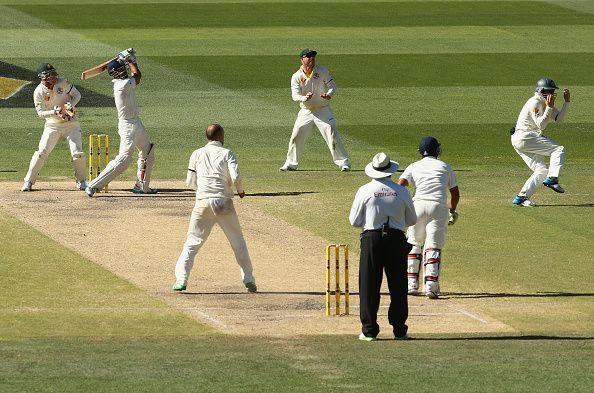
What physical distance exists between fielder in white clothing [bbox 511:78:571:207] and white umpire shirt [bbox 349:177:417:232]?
27.9ft

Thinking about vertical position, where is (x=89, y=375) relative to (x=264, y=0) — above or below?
below

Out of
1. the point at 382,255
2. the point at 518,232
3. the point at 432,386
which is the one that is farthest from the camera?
the point at 518,232

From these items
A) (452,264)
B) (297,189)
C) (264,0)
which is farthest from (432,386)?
(264,0)

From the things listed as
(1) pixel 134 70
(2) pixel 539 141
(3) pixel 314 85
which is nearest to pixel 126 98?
(1) pixel 134 70

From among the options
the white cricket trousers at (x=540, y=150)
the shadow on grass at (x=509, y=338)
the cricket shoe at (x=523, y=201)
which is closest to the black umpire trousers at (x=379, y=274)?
the shadow on grass at (x=509, y=338)

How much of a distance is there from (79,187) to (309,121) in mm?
4548

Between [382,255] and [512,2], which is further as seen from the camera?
[512,2]

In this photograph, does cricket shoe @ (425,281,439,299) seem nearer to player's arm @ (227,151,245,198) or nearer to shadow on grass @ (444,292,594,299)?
shadow on grass @ (444,292,594,299)

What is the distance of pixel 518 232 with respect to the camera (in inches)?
868

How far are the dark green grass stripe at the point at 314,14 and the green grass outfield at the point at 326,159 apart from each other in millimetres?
129

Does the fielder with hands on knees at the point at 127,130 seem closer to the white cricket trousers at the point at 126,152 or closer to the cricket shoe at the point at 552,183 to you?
the white cricket trousers at the point at 126,152

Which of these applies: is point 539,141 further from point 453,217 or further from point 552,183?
point 453,217

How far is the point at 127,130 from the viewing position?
24.7m

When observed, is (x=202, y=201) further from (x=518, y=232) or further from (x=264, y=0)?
(x=264, y=0)
